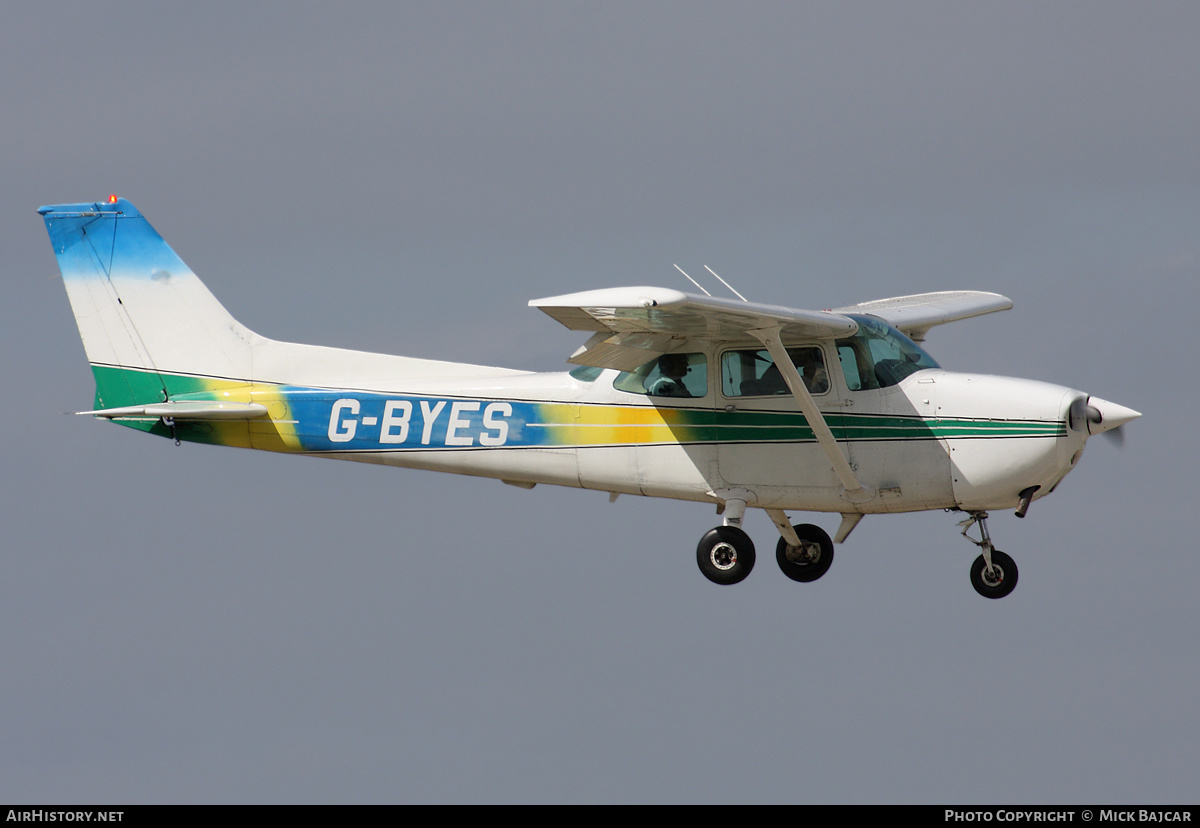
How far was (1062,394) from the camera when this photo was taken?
1543 cm

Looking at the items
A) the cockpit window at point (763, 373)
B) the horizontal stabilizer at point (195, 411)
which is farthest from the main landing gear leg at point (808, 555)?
the horizontal stabilizer at point (195, 411)

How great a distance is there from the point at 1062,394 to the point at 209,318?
30.7 ft

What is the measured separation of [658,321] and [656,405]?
6.23 ft

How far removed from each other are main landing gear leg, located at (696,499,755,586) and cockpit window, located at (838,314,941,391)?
1709mm

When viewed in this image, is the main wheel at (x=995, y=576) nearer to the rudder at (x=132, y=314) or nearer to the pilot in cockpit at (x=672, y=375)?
the pilot in cockpit at (x=672, y=375)

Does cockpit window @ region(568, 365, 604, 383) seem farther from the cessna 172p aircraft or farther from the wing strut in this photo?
the wing strut

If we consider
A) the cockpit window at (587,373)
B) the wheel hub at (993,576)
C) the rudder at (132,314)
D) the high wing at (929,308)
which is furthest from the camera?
the high wing at (929,308)

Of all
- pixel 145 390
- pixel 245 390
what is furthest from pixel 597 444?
pixel 145 390

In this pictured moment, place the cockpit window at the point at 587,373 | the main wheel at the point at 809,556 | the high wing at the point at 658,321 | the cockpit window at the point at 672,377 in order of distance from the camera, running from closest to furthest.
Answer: the high wing at the point at 658,321
the cockpit window at the point at 672,377
the cockpit window at the point at 587,373
the main wheel at the point at 809,556

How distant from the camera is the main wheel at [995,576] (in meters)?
16.0

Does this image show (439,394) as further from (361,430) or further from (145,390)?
(145,390)

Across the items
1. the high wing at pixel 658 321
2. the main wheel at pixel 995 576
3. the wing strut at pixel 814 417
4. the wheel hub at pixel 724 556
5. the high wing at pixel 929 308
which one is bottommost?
the main wheel at pixel 995 576

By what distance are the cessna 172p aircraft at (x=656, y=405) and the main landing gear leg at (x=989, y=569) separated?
0.06 ft

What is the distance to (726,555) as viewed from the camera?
53.7 feet
